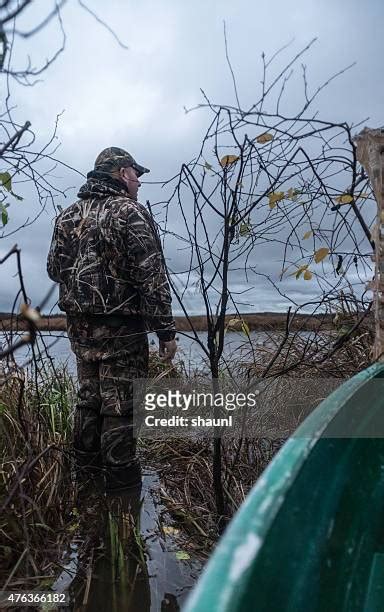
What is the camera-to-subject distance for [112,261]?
148 inches

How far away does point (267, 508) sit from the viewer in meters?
1.08

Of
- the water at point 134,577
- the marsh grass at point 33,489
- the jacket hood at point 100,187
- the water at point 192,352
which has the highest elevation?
the jacket hood at point 100,187

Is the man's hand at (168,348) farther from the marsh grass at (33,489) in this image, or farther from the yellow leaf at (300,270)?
the yellow leaf at (300,270)

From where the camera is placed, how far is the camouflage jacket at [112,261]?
3709 mm

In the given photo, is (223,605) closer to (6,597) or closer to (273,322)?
(6,597)

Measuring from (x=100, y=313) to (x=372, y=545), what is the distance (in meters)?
2.54

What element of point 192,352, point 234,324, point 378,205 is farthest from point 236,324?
point 192,352

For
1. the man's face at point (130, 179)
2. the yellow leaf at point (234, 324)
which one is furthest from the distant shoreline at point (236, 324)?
the man's face at point (130, 179)

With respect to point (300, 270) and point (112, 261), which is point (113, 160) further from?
point (300, 270)

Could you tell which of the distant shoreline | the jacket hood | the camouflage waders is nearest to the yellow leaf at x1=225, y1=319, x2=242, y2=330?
the distant shoreline

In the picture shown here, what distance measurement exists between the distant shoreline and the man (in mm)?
256

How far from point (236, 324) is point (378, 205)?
42.5 inches

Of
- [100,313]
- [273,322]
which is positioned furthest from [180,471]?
[273,322]

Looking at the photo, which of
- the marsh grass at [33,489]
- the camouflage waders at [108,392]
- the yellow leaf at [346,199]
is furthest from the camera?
the camouflage waders at [108,392]
